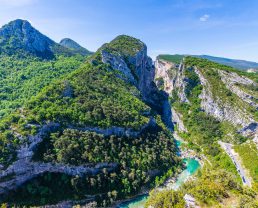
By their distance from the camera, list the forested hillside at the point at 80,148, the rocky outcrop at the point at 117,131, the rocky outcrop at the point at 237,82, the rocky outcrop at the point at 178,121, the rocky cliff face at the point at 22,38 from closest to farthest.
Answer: the forested hillside at the point at 80,148, the rocky outcrop at the point at 117,131, the rocky outcrop at the point at 237,82, the rocky outcrop at the point at 178,121, the rocky cliff face at the point at 22,38

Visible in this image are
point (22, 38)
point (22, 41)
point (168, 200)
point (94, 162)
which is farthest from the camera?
point (22, 38)

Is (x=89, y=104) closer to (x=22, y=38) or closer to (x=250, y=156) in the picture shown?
(x=250, y=156)

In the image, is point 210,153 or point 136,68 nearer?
point 210,153

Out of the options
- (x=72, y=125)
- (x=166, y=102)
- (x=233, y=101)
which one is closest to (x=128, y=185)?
(x=72, y=125)

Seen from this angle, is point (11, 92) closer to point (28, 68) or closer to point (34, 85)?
point (34, 85)

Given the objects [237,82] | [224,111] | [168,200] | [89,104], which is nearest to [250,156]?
[224,111]

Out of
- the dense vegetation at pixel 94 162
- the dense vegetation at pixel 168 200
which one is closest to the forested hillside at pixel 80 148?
the dense vegetation at pixel 94 162

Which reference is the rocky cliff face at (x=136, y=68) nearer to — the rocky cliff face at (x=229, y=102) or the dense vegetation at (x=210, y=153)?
the dense vegetation at (x=210, y=153)
